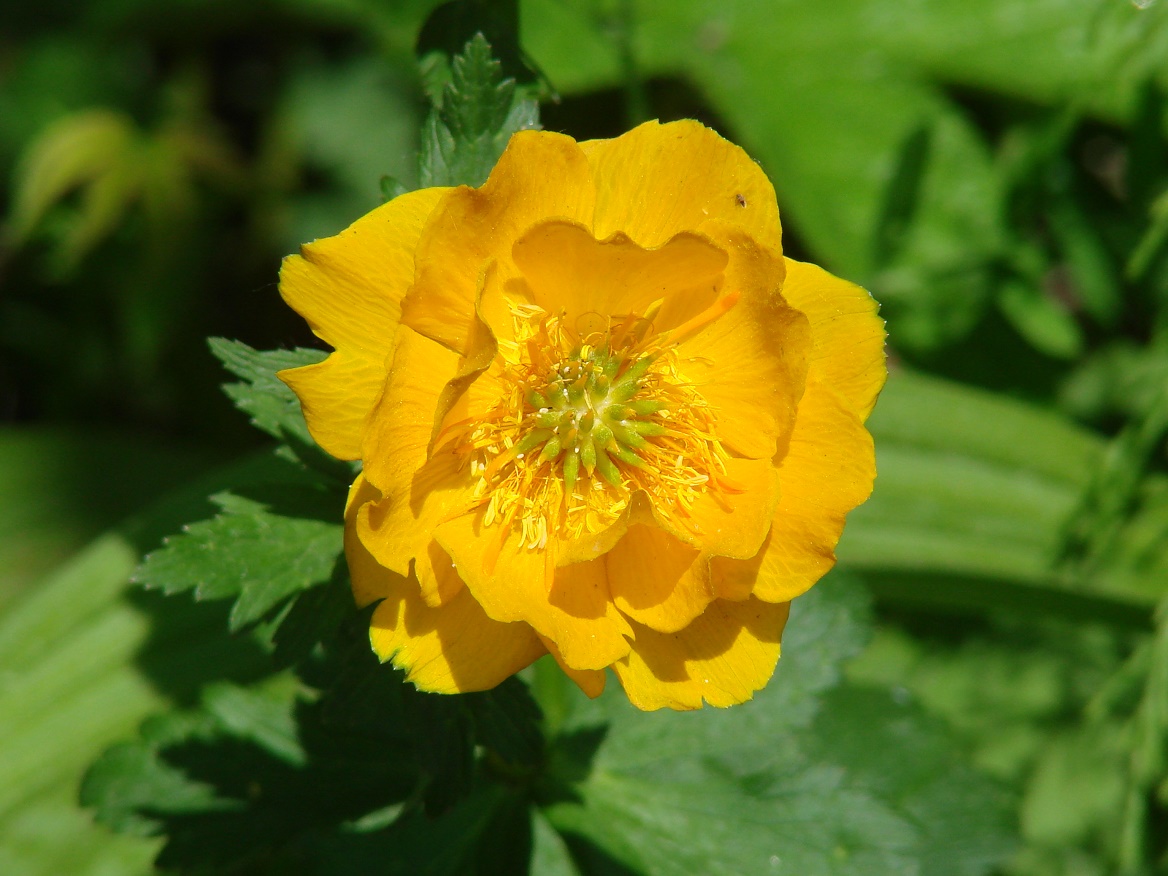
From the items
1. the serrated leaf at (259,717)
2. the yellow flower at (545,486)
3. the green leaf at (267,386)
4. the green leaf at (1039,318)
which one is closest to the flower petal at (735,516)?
the yellow flower at (545,486)

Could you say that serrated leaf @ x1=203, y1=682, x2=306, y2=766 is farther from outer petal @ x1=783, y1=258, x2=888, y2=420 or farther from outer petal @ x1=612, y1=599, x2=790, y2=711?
outer petal @ x1=783, y1=258, x2=888, y2=420

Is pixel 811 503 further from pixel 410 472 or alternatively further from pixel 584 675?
pixel 410 472

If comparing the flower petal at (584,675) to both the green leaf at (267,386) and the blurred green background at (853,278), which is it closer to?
the green leaf at (267,386)

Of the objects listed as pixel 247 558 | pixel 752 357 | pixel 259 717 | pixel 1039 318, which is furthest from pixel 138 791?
pixel 1039 318

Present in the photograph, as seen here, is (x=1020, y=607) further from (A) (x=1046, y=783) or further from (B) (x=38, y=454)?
(B) (x=38, y=454)

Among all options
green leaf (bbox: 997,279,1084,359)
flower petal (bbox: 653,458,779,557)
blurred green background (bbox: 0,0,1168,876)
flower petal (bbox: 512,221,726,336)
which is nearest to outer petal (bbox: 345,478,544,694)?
flower petal (bbox: 653,458,779,557)

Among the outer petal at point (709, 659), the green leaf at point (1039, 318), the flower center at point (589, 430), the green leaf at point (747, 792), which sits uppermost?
the flower center at point (589, 430)

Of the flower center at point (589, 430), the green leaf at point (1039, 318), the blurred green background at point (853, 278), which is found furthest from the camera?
the green leaf at point (1039, 318)

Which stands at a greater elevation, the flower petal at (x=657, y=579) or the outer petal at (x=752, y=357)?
the outer petal at (x=752, y=357)
